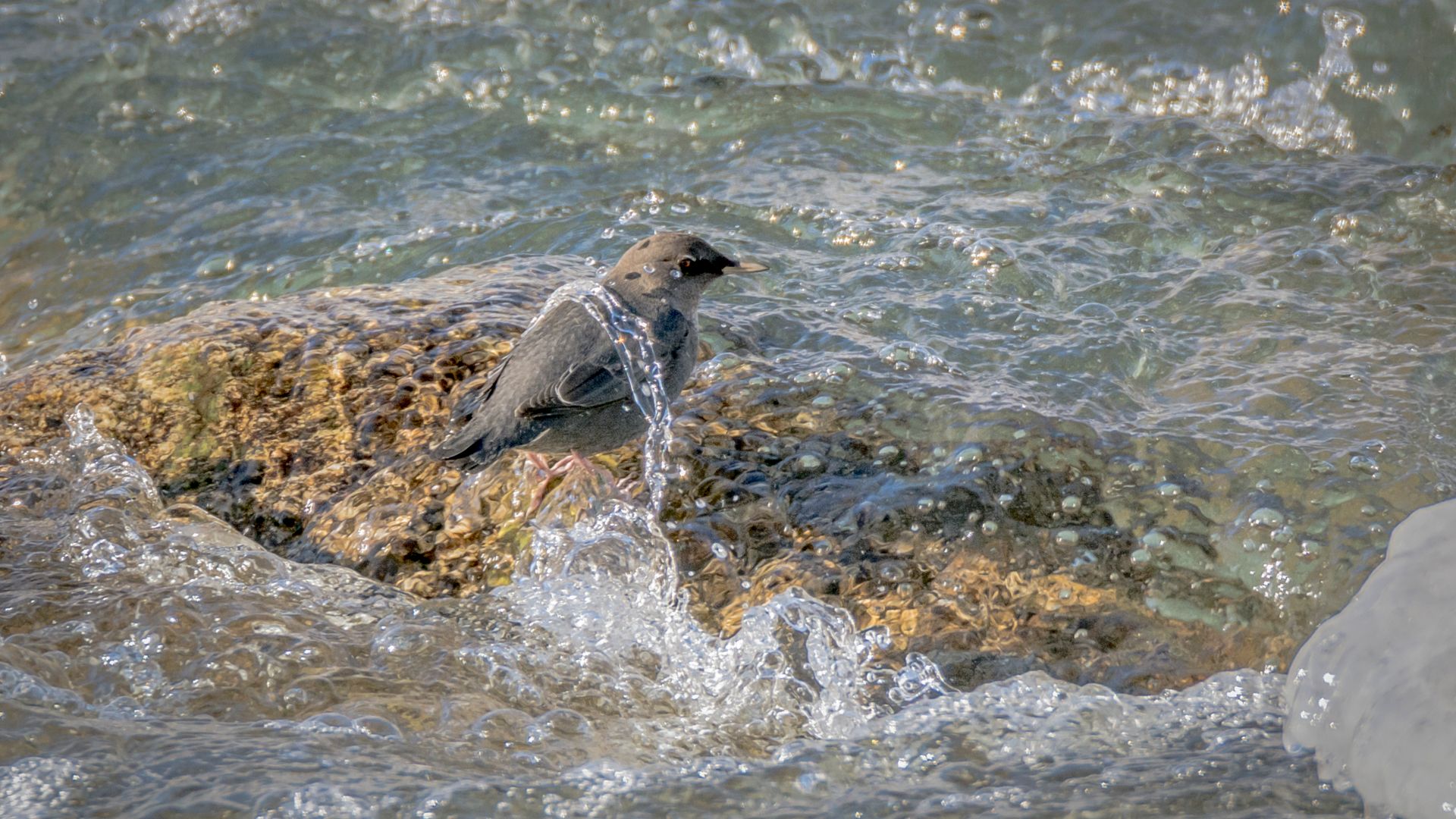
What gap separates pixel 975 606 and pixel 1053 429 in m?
0.88

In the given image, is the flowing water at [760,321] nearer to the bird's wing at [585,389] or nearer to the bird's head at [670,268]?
the bird's wing at [585,389]

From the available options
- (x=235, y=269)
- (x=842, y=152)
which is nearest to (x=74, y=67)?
(x=235, y=269)

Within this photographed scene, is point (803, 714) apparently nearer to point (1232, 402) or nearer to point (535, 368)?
point (535, 368)

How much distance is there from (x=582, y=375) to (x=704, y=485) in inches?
22.1

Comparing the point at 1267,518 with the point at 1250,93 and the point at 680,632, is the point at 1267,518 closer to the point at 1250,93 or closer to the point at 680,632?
the point at 680,632

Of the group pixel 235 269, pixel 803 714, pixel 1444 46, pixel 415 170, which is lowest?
pixel 803 714

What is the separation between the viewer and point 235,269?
625cm

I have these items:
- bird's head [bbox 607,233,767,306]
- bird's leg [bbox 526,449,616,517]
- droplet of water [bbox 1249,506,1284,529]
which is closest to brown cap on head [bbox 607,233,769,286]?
bird's head [bbox 607,233,767,306]

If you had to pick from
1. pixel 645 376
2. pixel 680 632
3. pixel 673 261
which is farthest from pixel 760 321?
pixel 680 632

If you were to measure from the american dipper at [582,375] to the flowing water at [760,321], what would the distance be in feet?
0.69

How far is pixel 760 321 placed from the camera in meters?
5.15

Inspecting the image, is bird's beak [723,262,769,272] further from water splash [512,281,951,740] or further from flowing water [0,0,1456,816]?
water splash [512,281,951,740]

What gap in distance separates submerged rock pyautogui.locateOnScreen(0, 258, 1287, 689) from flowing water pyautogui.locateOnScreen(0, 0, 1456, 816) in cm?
8

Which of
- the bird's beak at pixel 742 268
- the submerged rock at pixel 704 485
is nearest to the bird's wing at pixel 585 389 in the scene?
the submerged rock at pixel 704 485
